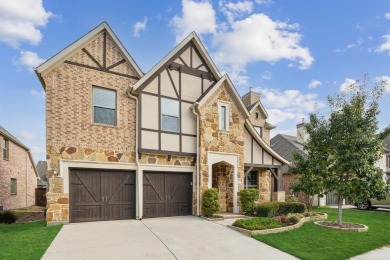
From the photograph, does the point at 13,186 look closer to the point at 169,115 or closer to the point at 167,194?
the point at 167,194

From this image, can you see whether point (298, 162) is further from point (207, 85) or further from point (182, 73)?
point (182, 73)

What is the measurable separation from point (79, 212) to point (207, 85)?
27.8 feet

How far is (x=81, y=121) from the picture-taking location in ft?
36.5

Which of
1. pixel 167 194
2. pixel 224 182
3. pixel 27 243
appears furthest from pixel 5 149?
pixel 224 182

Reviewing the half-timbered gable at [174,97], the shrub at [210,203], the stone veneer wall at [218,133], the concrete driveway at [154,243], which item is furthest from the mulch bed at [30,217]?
the stone veneer wall at [218,133]

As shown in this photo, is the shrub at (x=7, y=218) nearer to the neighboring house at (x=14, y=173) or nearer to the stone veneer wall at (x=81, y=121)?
the stone veneer wall at (x=81, y=121)

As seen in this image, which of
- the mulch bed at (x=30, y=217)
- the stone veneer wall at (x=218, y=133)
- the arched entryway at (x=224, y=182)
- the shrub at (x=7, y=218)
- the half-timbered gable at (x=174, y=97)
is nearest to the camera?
the half-timbered gable at (x=174, y=97)

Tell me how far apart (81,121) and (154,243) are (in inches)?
234

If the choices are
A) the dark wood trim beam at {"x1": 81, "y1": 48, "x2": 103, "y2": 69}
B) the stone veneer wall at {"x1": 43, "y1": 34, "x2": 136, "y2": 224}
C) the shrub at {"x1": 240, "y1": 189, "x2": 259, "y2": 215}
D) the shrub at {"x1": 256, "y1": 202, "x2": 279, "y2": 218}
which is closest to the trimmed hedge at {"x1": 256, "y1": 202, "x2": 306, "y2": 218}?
the shrub at {"x1": 256, "y1": 202, "x2": 279, "y2": 218}

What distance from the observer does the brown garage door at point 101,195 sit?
10984 millimetres

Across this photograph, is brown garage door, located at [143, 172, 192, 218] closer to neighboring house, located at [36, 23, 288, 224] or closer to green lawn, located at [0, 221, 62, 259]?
neighboring house, located at [36, 23, 288, 224]

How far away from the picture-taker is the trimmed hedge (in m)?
13.1

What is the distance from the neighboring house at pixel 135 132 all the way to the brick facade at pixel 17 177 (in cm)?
1177

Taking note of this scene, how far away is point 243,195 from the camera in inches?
540
